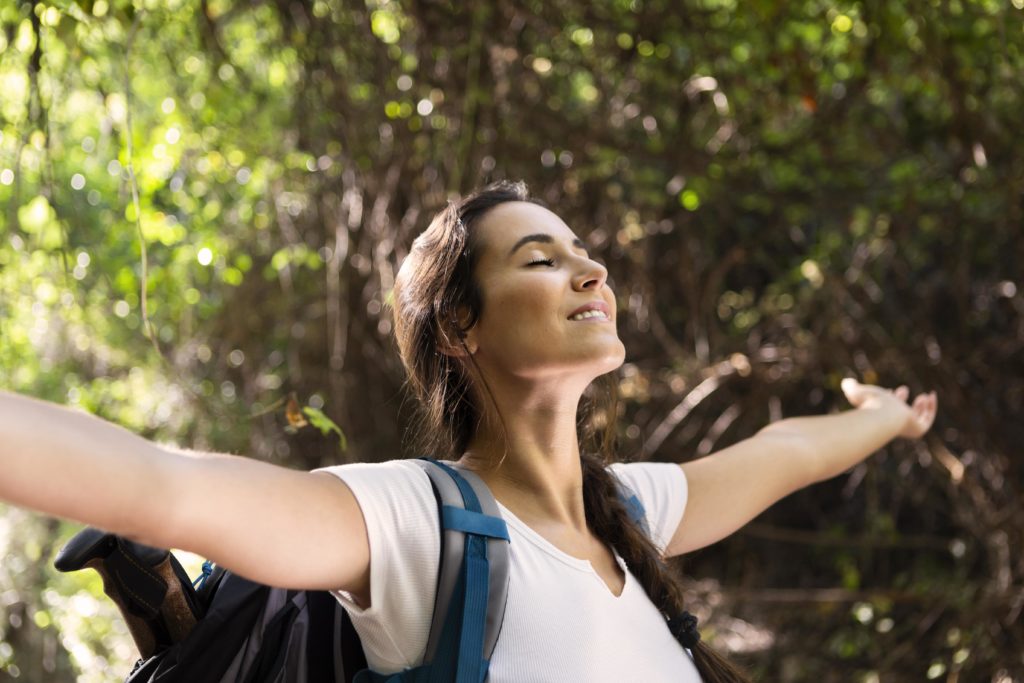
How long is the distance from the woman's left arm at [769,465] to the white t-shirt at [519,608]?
1.11 ft

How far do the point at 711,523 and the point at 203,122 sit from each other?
2.72m

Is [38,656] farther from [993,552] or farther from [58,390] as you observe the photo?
[993,552]

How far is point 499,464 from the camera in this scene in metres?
1.69

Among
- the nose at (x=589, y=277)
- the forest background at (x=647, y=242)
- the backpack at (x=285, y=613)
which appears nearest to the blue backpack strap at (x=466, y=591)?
the backpack at (x=285, y=613)

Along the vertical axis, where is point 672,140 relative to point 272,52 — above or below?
below

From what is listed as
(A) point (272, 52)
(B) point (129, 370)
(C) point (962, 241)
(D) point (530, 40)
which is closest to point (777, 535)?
(C) point (962, 241)

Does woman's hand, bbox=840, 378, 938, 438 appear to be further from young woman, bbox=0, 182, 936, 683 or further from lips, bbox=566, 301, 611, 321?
lips, bbox=566, 301, 611, 321

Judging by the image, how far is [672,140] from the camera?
4.02 metres

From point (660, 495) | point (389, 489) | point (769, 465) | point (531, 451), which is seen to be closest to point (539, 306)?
point (531, 451)

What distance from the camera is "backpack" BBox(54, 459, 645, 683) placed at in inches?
54.7

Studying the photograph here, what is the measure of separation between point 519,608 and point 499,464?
0.28 meters

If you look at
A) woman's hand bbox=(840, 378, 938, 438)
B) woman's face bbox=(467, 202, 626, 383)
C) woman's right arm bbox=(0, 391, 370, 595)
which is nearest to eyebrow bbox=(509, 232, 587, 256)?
woman's face bbox=(467, 202, 626, 383)

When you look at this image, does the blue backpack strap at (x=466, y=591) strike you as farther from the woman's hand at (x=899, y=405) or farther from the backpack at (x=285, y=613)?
the woman's hand at (x=899, y=405)

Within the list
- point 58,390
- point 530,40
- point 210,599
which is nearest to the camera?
point 210,599
